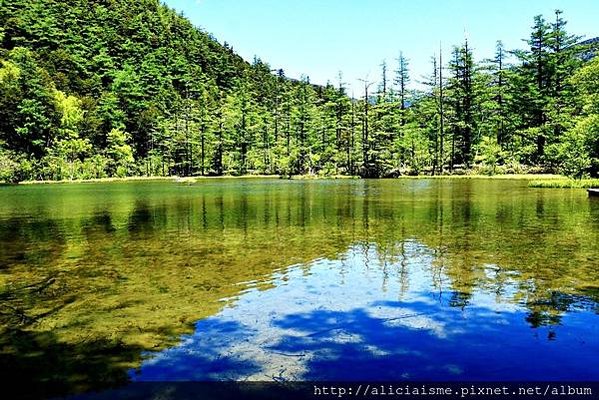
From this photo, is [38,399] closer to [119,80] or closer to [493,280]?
[493,280]

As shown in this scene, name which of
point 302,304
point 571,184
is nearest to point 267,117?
point 571,184

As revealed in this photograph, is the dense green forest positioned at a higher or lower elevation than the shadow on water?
higher

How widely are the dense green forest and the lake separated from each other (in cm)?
2715

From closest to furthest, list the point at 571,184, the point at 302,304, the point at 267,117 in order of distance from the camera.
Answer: the point at 302,304
the point at 571,184
the point at 267,117

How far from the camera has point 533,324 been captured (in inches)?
259

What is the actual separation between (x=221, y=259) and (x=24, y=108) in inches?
2676

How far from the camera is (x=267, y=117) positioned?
8738 centimetres

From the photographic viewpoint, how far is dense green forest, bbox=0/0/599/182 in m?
Result: 54.8

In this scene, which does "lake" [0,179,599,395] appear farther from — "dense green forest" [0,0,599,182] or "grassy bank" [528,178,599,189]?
"dense green forest" [0,0,599,182]

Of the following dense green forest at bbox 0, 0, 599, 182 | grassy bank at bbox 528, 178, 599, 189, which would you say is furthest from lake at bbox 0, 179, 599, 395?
dense green forest at bbox 0, 0, 599, 182

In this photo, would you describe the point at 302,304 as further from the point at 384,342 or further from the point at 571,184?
the point at 571,184

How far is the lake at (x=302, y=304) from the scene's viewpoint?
5.39 meters

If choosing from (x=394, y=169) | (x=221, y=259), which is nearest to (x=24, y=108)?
(x=394, y=169)

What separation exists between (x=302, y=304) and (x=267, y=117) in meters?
81.4
